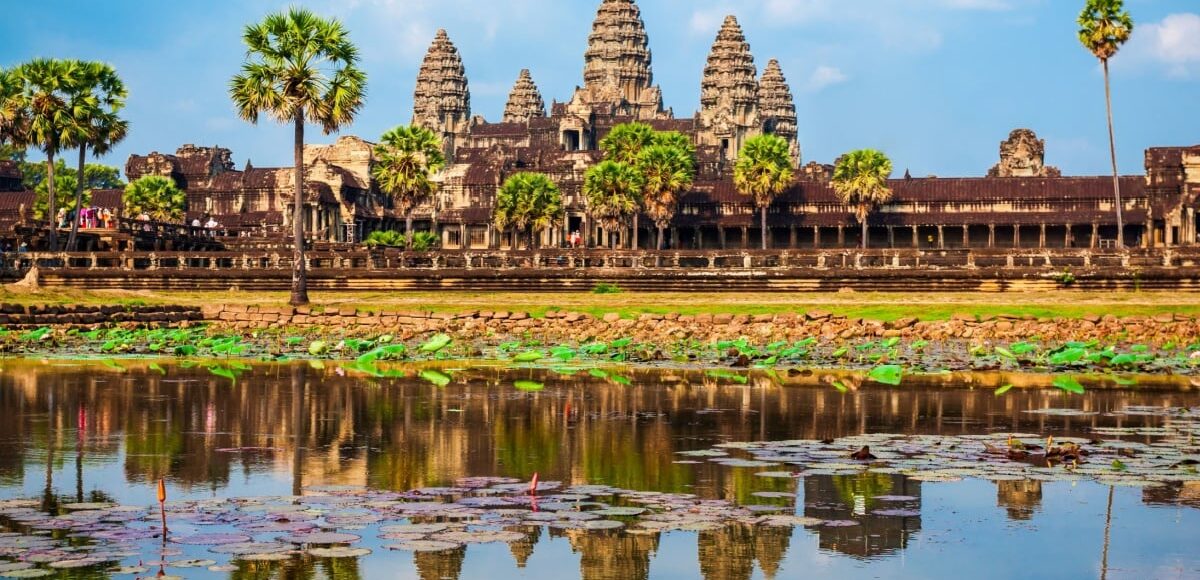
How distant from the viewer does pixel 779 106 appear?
179 meters

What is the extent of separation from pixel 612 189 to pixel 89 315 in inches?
2207

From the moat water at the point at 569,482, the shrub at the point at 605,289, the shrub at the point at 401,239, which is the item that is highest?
the shrub at the point at 401,239

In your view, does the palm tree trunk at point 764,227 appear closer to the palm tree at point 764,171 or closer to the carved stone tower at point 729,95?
the palm tree at point 764,171

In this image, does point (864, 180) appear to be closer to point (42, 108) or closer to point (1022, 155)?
point (1022, 155)

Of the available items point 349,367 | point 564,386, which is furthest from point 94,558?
point 349,367

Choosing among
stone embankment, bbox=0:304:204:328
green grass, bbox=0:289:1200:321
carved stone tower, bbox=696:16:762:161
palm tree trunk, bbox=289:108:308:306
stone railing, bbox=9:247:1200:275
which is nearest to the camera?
stone embankment, bbox=0:304:204:328

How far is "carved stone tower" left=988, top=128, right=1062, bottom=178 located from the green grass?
304 feet

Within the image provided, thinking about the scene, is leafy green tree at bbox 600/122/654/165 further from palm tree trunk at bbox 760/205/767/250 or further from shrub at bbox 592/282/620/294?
shrub at bbox 592/282/620/294

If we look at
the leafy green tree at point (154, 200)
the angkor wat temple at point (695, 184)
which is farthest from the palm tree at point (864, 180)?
the leafy green tree at point (154, 200)

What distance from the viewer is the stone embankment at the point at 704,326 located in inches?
1390

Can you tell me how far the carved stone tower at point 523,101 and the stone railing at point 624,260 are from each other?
412 ft

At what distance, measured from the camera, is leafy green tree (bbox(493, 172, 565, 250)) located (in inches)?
3853

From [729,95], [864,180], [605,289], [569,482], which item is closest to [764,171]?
[864,180]

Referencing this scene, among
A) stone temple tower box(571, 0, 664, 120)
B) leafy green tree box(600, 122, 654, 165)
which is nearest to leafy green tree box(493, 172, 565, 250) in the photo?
leafy green tree box(600, 122, 654, 165)
